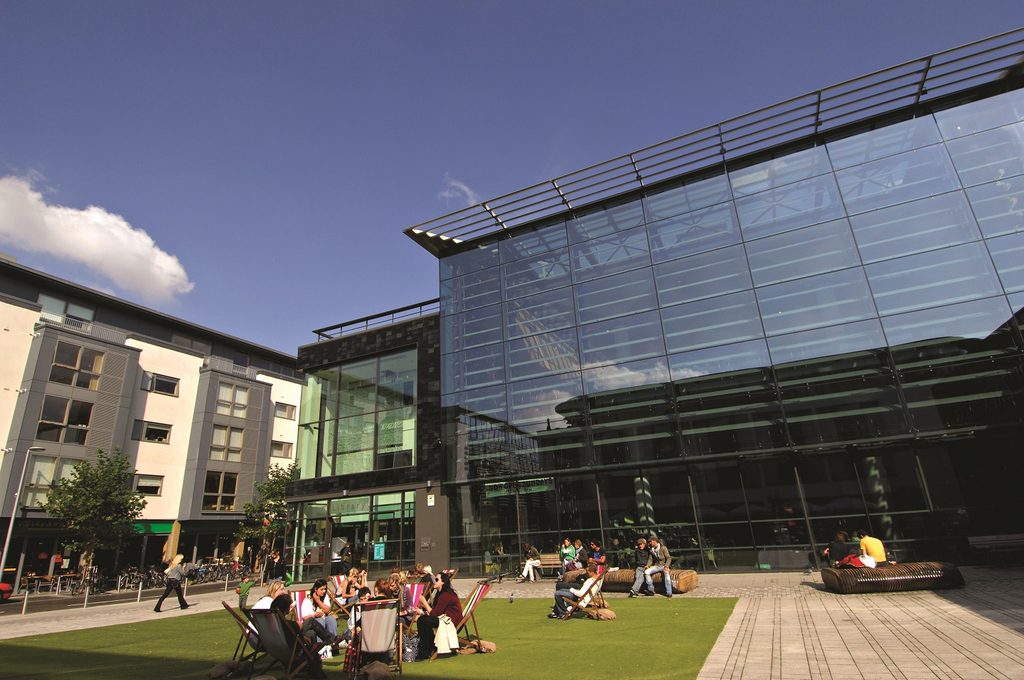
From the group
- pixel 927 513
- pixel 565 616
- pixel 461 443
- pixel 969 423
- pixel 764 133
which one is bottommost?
pixel 565 616

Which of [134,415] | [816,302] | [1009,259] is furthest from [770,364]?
[134,415]

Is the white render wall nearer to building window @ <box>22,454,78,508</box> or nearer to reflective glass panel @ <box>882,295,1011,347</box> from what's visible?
building window @ <box>22,454,78,508</box>

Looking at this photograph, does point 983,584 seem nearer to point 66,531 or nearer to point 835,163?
point 835,163

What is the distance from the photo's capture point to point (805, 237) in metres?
20.7

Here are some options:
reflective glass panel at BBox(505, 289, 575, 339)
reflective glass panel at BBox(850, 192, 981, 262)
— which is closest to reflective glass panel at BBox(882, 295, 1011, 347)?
reflective glass panel at BBox(850, 192, 981, 262)

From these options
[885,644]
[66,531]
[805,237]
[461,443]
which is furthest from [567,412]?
[66,531]

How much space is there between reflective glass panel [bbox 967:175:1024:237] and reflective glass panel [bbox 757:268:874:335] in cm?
400

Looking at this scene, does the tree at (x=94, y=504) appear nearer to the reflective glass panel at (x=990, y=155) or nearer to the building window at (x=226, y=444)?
the building window at (x=226, y=444)

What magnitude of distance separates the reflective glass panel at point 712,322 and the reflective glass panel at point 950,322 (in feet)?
13.8

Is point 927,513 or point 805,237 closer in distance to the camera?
point 927,513

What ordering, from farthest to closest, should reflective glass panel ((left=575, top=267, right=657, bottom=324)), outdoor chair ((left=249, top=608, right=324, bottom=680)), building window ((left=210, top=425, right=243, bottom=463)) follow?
building window ((left=210, top=425, right=243, bottom=463)) → reflective glass panel ((left=575, top=267, right=657, bottom=324)) → outdoor chair ((left=249, top=608, right=324, bottom=680))

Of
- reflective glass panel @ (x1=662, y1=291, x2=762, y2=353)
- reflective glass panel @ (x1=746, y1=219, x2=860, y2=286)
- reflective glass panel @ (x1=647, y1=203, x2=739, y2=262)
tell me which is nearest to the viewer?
reflective glass panel @ (x1=746, y1=219, x2=860, y2=286)

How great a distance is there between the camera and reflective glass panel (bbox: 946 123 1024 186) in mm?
18797

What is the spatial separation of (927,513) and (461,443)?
55.5 feet
